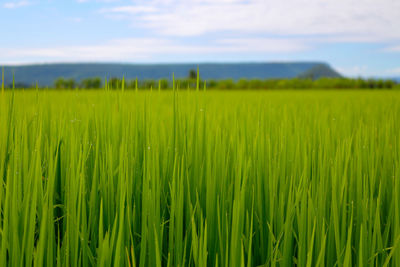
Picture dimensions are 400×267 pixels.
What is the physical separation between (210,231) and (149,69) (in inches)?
2806

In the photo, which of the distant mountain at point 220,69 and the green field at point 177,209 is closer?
the green field at point 177,209

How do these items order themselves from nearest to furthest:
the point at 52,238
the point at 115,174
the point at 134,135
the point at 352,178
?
the point at 52,238, the point at 115,174, the point at 352,178, the point at 134,135

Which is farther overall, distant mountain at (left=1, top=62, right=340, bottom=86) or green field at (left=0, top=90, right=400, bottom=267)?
distant mountain at (left=1, top=62, right=340, bottom=86)

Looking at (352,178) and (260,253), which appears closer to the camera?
(260,253)

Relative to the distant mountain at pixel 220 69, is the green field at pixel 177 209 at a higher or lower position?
lower

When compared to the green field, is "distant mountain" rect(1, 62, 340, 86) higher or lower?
higher

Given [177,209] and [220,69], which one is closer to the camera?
[177,209]

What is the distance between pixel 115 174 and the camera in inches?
39.1

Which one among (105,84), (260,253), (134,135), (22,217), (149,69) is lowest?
(260,253)

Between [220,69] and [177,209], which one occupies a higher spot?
[220,69]

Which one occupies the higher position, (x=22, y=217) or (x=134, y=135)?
Answer: (x=134, y=135)

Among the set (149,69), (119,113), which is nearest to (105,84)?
(119,113)

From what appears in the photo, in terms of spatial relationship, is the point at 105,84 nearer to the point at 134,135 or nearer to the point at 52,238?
the point at 134,135

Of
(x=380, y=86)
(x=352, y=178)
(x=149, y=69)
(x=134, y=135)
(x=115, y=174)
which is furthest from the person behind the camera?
(x=149, y=69)
